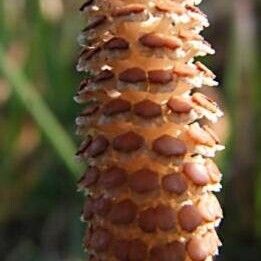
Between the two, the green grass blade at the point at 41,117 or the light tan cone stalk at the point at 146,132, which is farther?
the green grass blade at the point at 41,117

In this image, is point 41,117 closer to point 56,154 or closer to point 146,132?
point 56,154

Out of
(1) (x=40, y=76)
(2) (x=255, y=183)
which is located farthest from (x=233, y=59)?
(1) (x=40, y=76)

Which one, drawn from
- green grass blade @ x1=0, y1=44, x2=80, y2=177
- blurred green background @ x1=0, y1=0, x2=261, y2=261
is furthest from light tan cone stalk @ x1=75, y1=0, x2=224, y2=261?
blurred green background @ x1=0, y1=0, x2=261, y2=261

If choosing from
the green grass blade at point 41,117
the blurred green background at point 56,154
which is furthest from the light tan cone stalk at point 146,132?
the blurred green background at point 56,154

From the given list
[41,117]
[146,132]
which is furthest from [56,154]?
[146,132]

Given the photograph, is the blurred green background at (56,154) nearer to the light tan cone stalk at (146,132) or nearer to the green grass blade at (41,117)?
the green grass blade at (41,117)

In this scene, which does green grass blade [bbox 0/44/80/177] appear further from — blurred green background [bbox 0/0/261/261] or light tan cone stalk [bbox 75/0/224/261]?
light tan cone stalk [bbox 75/0/224/261]

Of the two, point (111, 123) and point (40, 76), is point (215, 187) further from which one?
point (40, 76)
